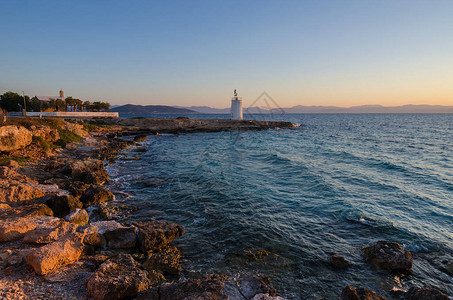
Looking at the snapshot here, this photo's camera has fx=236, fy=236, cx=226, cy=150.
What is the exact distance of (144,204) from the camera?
45.4 ft

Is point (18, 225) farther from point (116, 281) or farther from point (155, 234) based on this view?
point (116, 281)

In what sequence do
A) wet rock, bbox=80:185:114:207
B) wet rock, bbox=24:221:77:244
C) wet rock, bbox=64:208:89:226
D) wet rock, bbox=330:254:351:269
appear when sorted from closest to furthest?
wet rock, bbox=24:221:77:244
wet rock, bbox=330:254:351:269
wet rock, bbox=64:208:89:226
wet rock, bbox=80:185:114:207

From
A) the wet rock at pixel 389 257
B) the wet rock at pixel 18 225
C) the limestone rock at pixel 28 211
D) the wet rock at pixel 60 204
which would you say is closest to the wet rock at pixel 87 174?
the wet rock at pixel 60 204

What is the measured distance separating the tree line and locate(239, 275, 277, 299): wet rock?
67132 millimetres

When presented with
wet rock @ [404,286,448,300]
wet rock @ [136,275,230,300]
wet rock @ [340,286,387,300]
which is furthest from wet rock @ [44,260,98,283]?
wet rock @ [404,286,448,300]

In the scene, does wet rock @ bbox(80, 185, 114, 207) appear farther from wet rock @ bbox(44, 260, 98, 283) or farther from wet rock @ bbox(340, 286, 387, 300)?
wet rock @ bbox(340, 286, 387, 300)

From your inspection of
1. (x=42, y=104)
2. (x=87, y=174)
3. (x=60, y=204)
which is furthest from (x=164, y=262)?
(x=42, y=104)

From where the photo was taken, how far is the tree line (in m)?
61.8

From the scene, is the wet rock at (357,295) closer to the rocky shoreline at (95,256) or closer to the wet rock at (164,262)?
the rocky shoreline at (95,256)

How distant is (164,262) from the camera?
25.5 feet

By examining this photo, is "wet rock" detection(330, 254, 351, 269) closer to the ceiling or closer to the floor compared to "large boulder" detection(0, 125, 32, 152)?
closer to the floor

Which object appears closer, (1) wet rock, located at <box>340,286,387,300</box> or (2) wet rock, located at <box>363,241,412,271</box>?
(1) wet rock, located at <box>340,286,387,300</box>

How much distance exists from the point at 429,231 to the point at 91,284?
546 inches

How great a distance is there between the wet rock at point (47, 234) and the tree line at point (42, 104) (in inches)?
2431
